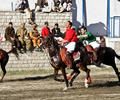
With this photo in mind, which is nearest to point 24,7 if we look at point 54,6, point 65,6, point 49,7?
point 49,7

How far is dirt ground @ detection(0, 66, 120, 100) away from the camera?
59.5ft

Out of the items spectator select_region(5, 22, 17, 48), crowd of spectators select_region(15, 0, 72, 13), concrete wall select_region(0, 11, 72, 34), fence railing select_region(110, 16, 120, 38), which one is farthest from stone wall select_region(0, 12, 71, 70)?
fence railing select_region(110, 16, 120, 38)

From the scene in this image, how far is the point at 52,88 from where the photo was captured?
68.1 feet

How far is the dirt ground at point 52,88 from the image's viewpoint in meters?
18.1

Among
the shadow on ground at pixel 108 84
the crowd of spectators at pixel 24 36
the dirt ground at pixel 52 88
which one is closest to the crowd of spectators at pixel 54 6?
the crowd of spectators at pixel 24 36

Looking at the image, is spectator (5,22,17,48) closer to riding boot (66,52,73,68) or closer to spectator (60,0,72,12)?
spectator (60,0,72,12)

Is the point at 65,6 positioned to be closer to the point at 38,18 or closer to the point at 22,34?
the point at 38,18

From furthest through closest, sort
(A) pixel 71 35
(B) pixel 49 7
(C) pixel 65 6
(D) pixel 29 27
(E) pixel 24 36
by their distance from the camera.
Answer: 1. (C) pixel 65 6
2. (B) pixel 49 7
3. (D) pixel 29 27
4. (E) pixel 24 36
5. (A) pixel 71 35

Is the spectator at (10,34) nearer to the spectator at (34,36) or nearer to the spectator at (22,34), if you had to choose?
the spectator at (22,34)

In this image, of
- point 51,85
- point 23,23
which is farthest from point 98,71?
point 51,85

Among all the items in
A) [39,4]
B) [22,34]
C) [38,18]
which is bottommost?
[22,34]

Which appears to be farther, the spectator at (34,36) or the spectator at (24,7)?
the spectator at (24,7)

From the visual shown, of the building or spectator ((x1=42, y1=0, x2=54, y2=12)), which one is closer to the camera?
spectator ((x1=42, y1=0, x2=54, y2=12))

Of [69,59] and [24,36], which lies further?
[24,36]
